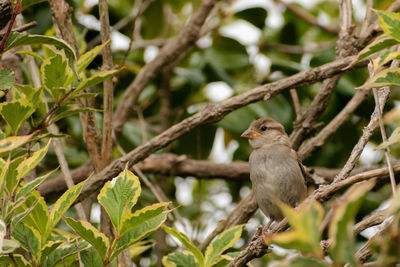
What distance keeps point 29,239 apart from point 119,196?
0.42 meters

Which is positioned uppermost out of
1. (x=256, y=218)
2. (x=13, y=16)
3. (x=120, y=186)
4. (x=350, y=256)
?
(x=13, y=16)

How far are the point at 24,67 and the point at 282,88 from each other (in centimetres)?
166

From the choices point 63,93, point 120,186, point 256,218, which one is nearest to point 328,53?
point 256,218

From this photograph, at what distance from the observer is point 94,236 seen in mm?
2012

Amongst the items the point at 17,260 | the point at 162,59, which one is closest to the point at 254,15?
the point at 162,59

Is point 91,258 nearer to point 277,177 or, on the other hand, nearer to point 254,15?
point 277,177

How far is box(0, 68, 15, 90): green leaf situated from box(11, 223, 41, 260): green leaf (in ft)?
Answer: 1.81

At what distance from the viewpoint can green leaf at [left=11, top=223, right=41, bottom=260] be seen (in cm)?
214

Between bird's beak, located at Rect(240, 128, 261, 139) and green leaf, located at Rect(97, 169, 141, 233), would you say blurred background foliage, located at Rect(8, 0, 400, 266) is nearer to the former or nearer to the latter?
bird's beak, located at Rect(240, 128, 261, 139)

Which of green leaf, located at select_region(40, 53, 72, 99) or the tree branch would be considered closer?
green leaf, located at select_region(40, 53, 72, 99)

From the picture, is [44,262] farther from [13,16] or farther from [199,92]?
[199,92]

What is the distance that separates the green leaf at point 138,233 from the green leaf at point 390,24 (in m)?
1.01

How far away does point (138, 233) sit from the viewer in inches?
82.2

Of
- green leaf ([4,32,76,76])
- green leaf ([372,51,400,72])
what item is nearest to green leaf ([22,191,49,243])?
green leaf ([4,32,76,76])
